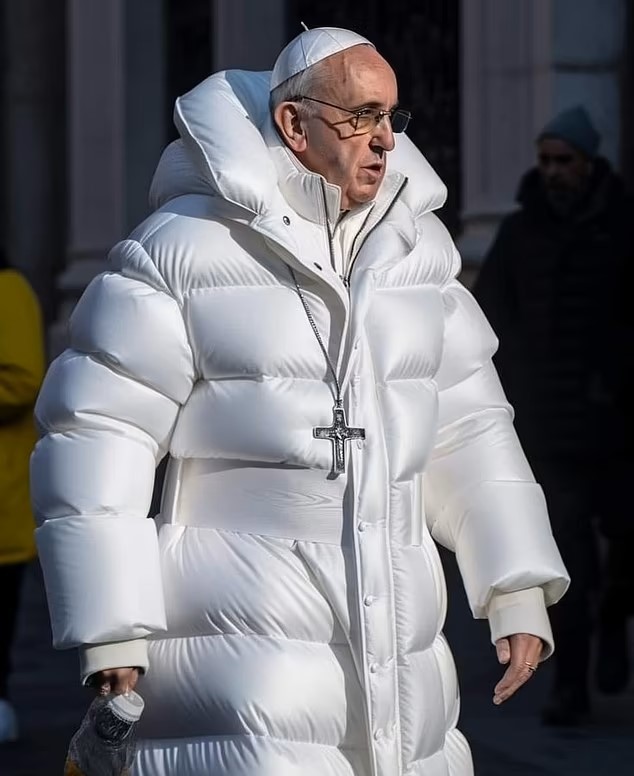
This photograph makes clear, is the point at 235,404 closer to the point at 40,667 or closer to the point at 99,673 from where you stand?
the point at 99,673

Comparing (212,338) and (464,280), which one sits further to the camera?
(464,280)

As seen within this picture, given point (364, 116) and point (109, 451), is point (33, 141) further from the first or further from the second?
point (109, 451)

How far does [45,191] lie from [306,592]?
11.7 meters

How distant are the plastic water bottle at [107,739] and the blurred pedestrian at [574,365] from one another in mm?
3726

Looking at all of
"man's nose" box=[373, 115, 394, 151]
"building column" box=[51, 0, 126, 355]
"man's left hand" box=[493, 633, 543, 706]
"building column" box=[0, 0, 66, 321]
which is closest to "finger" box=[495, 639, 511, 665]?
"man's left hand" box=[493, 633, 543, 706]

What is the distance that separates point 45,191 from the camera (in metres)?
15.1

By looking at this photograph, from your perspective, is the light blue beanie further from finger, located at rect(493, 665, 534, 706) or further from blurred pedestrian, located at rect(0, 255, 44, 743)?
finger, located at rect(493, 665, 534, 706)

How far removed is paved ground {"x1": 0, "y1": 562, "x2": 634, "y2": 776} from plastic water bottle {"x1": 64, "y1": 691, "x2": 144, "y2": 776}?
2.91 metres

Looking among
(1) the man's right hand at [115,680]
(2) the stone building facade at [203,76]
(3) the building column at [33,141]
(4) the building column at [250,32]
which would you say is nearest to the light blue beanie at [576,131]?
(2) the stone building facade at [203,76]

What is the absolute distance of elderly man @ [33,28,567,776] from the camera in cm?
362

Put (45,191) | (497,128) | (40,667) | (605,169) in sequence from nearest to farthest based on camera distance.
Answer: (605,169)
(40,667)
(497,128)
(45,191)

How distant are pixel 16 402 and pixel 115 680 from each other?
349cm

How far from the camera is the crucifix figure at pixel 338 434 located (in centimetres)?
366

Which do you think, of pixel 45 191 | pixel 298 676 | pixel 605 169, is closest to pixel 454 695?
pixel 298 676
